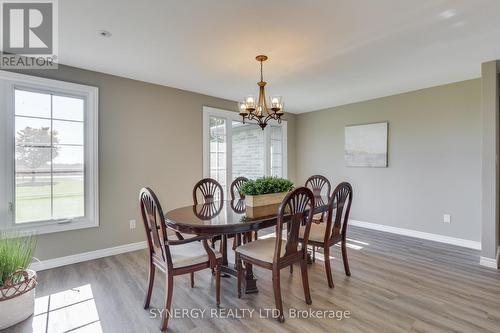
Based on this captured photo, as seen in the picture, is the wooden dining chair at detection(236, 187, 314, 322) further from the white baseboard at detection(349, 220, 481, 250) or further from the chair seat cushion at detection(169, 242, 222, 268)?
the white baseboard at detection(349, 220, 481, 250)

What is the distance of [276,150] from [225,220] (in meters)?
3.87

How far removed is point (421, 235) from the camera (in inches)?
164

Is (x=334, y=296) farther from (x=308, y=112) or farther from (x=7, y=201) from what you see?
(x=308, y=112)

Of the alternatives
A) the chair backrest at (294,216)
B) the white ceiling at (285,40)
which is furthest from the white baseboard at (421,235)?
the chair backrest at (294,216)

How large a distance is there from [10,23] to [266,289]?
337cm

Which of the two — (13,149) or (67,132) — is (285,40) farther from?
(13,149)

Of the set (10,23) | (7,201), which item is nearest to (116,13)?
(10,23)

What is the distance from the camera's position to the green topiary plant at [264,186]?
2.68m

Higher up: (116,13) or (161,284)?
(116,13)

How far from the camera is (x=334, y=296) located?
7.81ft

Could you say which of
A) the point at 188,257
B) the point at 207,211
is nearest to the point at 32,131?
the point at 207,211

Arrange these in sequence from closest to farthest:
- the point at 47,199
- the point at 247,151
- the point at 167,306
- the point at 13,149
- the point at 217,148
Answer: the point at 167,306 → the point at 13,149 → the point at 47,199 → the point at 217,148 → the point at 247,151

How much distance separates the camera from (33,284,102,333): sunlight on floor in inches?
77.3

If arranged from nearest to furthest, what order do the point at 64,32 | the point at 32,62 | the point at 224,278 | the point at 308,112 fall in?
the point at 64,32
the point at 224,278
the point at 32,62
the point at 308,112
